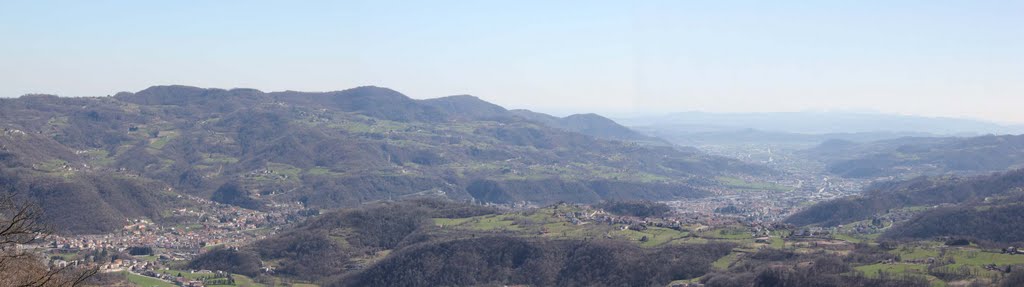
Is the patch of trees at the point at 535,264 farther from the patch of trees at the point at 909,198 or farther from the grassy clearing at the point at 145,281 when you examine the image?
the patch of trees at the point at 909,198

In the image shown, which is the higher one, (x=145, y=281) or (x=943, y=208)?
(x=943, y=208)

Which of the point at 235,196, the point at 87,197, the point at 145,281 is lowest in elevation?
the point at 235,196

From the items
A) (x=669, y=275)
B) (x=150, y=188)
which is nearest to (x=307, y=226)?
(x=150, y=188)

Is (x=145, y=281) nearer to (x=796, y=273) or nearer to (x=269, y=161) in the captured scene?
(x=796, y=273)

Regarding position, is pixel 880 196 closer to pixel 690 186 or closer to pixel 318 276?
pixel 690 186

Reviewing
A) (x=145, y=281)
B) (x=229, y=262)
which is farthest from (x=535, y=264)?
(x=145, y=281)

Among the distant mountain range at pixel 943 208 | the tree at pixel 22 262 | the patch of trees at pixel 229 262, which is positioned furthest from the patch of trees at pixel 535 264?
the tree at pixel 22 262

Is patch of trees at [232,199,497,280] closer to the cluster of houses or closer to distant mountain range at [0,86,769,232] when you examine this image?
distant mountain range at [0,86,769,232]
